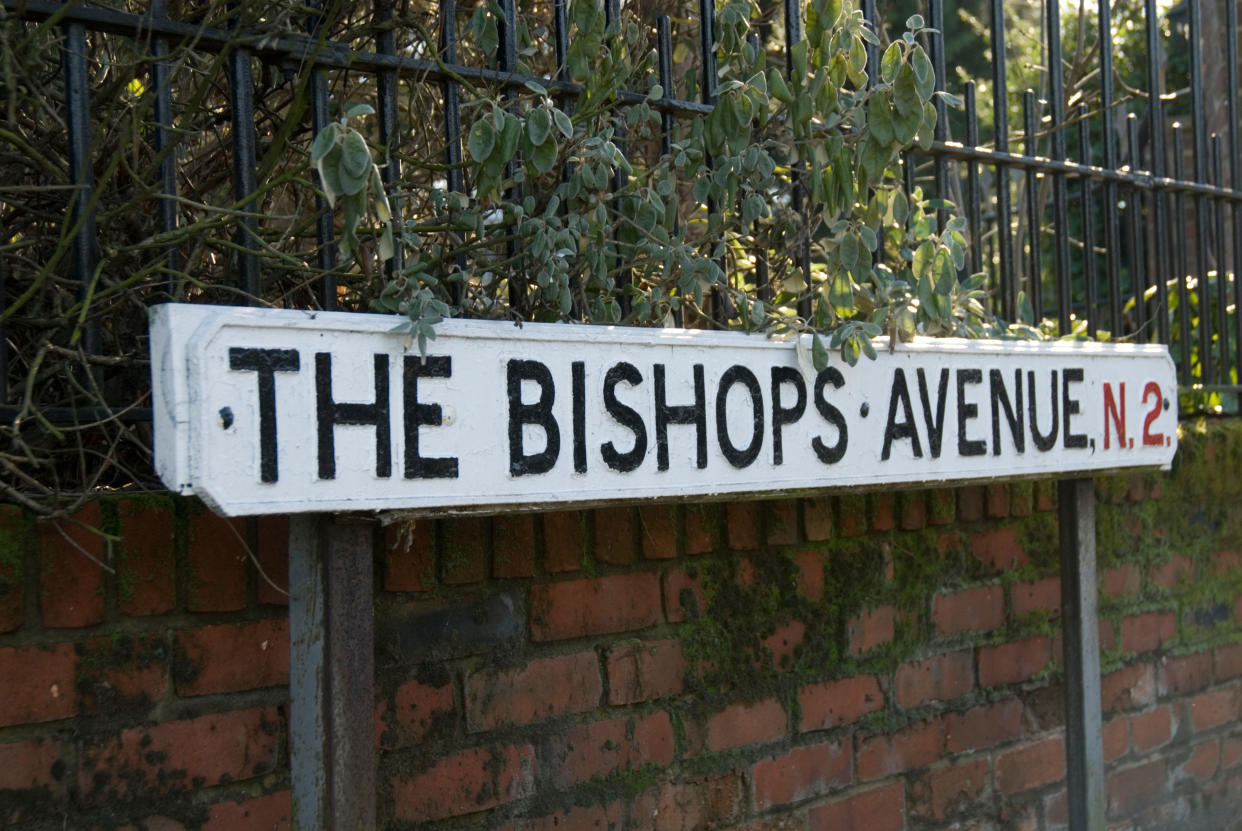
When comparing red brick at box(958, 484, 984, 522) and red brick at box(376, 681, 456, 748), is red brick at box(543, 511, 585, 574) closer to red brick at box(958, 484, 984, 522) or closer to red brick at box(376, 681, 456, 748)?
red brick at box(376, 681, 456, 748)

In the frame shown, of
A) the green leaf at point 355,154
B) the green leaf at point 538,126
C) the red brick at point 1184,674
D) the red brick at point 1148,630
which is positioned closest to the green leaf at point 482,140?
the green leaf at point 538,126

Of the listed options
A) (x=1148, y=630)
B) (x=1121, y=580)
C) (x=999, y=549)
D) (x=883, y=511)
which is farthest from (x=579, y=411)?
(x=1148, y=630)

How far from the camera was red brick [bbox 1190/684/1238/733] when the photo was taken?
323 cm

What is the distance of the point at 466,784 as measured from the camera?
1880 mm

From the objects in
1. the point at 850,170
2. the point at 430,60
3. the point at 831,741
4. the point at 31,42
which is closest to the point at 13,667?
the point at 31,42

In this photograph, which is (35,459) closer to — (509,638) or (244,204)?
(244,204)

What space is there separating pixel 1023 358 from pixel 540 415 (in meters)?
0.96

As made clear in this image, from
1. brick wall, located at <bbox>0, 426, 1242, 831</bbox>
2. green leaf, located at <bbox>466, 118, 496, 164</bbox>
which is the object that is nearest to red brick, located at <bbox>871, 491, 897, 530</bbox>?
brick wall, located at <bbox>0, 426, 1242, 831</bbox>

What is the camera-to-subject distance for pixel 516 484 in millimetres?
1478

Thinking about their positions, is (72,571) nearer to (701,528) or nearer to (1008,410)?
(701,528)

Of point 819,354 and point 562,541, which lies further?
point 562,541

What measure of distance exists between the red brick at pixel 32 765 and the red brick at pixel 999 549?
6.13ft

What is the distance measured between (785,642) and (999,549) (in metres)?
0.71

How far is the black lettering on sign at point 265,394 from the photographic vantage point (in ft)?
4.20
